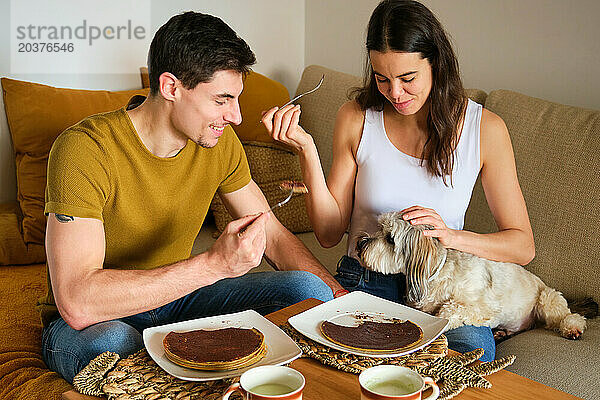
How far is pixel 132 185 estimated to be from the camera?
5.85 feet

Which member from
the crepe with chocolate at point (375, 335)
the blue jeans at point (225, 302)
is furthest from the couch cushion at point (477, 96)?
the crepe with chocolate at point (375, 335)

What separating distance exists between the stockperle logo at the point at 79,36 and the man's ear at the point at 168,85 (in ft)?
4.77

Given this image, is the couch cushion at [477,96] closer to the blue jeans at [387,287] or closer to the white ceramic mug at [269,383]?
the blue jeans at [387,287]

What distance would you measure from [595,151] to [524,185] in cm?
27

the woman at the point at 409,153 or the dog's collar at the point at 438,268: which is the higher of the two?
the woman at the point at 409,153

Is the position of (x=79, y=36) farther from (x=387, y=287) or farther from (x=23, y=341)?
(x=387, y=287)

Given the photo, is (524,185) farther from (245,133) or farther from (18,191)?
(18,191)

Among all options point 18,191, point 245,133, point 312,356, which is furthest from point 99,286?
point 245,133

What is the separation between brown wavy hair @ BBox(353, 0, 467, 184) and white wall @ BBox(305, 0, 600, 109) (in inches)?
34.2

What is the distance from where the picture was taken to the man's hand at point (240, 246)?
149cm

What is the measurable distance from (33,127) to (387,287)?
164 centimetres

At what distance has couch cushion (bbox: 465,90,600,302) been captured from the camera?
2.29 metres

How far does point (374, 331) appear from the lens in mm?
1456

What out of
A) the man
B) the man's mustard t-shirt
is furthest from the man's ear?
the man's mustard t-shirt
